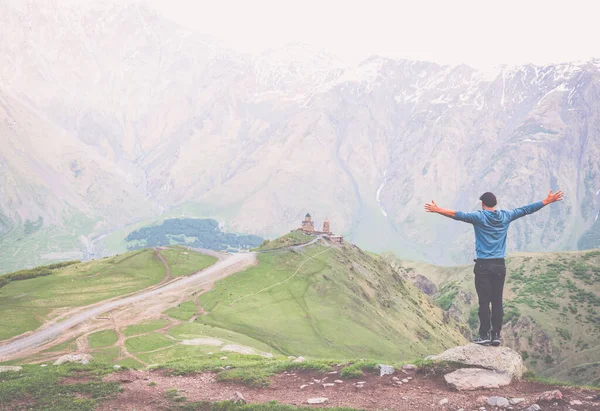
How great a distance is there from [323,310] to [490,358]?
2437 inches

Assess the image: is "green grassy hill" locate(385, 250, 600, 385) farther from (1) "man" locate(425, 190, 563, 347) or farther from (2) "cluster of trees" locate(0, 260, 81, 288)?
(1) "man" locate(425, 190, 563, 347)

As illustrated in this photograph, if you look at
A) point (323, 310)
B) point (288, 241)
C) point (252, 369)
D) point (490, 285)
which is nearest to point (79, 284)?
point (323, 310)

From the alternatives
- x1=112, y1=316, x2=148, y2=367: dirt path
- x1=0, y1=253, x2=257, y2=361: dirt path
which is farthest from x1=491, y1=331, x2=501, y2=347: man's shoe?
x1=0, y1=253, x2=257, y2=361: dirt path

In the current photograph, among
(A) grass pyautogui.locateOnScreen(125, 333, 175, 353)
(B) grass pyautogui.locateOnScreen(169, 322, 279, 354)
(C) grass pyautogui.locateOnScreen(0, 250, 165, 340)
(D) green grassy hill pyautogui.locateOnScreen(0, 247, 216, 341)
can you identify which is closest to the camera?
(A) grass pyautogui.locateOnScreen(125, 333, 175, 353)

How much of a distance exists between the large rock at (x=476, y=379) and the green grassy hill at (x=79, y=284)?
4655 centimetres

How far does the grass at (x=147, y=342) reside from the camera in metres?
41.6

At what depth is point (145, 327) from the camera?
4994 centimetres

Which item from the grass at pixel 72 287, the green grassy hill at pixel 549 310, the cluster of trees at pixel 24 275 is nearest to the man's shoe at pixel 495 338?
the grass at pixel 72 287

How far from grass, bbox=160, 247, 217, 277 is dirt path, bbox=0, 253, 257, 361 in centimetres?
209

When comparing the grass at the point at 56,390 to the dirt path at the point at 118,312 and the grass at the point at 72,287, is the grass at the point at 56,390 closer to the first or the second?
the dirt path at the point at 118,312

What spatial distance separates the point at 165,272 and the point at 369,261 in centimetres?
6094

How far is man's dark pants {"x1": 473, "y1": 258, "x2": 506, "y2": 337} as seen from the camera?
1680 centimetres

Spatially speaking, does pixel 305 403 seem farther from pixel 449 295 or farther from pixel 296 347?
pixel 449 295

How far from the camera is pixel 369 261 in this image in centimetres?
12138
